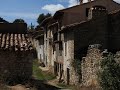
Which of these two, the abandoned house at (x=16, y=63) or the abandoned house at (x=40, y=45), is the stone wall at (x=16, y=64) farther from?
the abandoned house at (x=40, y=45)

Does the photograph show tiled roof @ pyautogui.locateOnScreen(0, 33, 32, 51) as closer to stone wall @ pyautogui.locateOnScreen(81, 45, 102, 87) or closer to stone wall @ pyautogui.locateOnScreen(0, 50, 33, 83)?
stone wall @ pyautogui.locateOnScreen(0, 50, 33, 83)

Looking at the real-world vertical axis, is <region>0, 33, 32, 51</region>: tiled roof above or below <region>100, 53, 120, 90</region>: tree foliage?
above

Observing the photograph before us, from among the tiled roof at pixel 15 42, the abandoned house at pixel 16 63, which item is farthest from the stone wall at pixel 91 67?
the abandoned house at pixel 16 63

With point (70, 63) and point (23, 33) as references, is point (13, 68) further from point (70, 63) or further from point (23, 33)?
point (70, 63)

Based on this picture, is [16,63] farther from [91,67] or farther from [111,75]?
[91,67]

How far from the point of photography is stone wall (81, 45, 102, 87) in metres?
24.7

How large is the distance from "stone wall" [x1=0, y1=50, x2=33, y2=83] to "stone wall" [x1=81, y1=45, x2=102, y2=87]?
5414mm

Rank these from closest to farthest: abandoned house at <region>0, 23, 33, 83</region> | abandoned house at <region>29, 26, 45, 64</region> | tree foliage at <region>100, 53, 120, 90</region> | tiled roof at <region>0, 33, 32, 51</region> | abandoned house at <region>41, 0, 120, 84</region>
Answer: tree foliage at <region>100, 53, 120, 90</region> → abandoned house at <region>0, 23, 33, 83</region> → tiled roof at <region>0, 33, 32, 51</region> → abandoned house at <region>41, 0, 120, 84</region> → abandoned house at <region>29, 26, 45, 64</region>

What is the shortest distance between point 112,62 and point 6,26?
870 cm

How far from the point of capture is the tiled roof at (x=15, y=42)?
20473mm

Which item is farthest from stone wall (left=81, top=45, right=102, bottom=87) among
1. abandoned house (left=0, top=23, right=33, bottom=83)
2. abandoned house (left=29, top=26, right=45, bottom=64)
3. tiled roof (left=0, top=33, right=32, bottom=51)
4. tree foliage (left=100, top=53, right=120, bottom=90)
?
abandoned house (left=29, top=26, right=45, bottom=64)

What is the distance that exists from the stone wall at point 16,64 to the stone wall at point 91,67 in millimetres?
5414

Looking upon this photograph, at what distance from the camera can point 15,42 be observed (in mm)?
21969

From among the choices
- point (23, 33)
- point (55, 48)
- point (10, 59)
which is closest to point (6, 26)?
point (23, 33)
